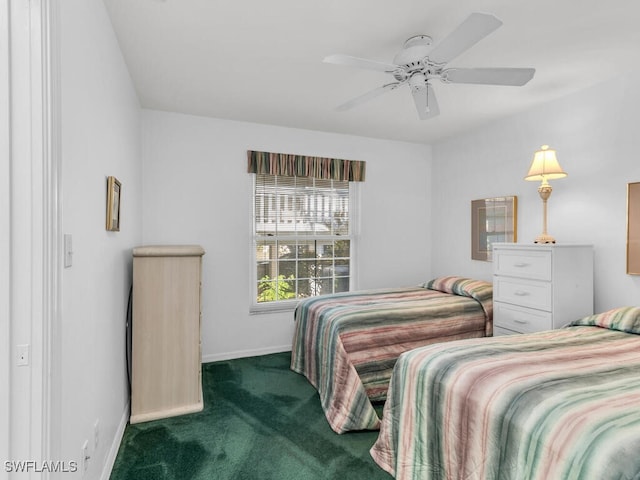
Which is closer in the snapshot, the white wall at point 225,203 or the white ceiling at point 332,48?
the white ceiling at point 332,48

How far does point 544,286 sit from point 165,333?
9.38ft

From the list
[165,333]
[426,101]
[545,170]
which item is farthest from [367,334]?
[545,170]

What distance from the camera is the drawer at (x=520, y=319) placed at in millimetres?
2646

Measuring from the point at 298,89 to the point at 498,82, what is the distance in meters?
1.53

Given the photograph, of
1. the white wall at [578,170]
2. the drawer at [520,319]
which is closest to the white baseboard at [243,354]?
the drawer at [520,319]

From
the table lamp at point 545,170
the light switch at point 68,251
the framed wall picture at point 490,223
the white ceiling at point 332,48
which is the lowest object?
the light switch at point 68,251

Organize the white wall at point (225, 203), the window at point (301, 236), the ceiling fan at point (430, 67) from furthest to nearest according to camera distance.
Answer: the window at point (301, 236) → the white wall at point (225, 203) → the ceiling fan at point (430, 67)

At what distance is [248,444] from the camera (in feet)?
7.06

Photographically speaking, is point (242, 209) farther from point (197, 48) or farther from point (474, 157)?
point (474, 157)

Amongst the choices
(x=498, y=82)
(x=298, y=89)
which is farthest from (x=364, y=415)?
(x=298, y=89)

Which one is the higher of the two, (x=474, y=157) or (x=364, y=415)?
(x=474, y=157)

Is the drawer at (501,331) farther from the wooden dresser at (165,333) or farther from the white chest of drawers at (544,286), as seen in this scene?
the wooden dresser at (165,333)

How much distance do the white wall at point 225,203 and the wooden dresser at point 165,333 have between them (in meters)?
1.00

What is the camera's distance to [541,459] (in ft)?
3.80
